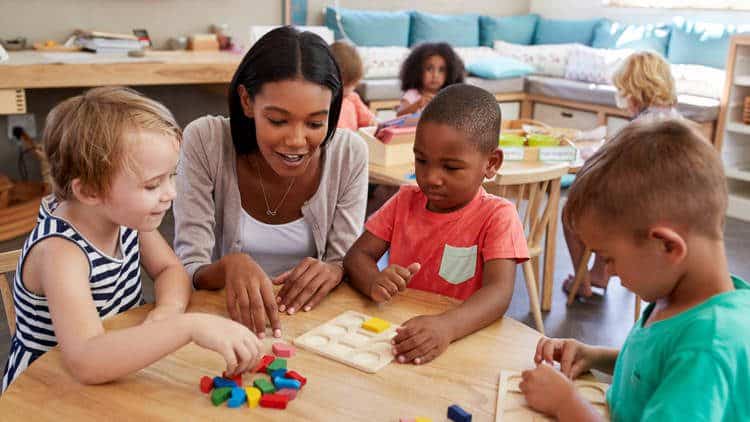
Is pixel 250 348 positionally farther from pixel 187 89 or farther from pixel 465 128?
pixel 187 89

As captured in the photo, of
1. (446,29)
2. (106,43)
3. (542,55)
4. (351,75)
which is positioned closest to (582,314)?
(351,75)

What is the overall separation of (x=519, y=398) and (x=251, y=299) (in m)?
0.50

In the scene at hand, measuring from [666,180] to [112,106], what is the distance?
0.86 m

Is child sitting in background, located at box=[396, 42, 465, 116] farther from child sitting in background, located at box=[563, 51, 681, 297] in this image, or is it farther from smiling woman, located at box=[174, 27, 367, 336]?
smiling woman, located at box=[174, 27, 367, 336]

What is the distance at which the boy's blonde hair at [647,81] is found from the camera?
3.38m

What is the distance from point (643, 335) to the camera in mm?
915

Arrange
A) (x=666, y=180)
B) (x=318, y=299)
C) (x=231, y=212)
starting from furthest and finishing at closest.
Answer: (x=231, y=212)
(x=318, y=299)
(x=666, y=180)

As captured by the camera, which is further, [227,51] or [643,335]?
[227,51]

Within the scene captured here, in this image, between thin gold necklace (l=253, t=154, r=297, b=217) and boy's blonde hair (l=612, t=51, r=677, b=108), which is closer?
thin gold necklace (l=253, t=154, r=297, b=217)

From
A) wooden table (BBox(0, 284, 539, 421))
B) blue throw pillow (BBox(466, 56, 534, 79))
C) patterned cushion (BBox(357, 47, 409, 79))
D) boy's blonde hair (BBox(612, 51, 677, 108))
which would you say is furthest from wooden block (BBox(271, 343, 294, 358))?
blue throw pillow (BBox(466, 56, 534, 79))

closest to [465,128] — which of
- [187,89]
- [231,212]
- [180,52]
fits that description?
[231,212]

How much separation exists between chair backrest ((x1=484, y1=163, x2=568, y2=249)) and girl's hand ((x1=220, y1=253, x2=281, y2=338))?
1455 millimetres

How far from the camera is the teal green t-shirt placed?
758 millimetres

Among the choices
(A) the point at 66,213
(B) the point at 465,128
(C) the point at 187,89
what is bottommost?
(C) the point at 187,89
